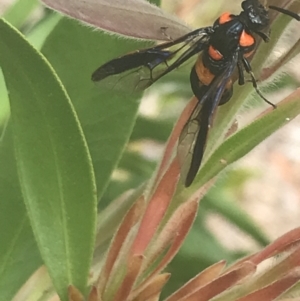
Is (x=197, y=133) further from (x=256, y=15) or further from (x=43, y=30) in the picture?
(x=43, y=30)

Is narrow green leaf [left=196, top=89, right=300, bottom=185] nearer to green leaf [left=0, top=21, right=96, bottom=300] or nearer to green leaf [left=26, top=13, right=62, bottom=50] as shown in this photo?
green leaf [left=0, top=21, right=96, bottom=300]

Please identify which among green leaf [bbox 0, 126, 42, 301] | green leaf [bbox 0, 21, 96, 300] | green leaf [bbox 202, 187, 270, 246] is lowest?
green leaf [bbox 202, 187, 270, 246]

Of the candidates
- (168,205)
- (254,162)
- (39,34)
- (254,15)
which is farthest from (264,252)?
(254,162)

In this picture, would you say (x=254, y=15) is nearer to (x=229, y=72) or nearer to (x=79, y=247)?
(x=229, y=72)

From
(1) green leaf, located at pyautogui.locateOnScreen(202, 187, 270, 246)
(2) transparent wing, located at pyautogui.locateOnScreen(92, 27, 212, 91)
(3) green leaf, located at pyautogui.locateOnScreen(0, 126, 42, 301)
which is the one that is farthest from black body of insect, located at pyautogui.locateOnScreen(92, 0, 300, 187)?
(1) green leaf, located at pyautogui.locateOnScreen(202, 187, 270, 246)

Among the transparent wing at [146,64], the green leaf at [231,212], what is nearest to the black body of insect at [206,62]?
the transparent wing at [146,64]

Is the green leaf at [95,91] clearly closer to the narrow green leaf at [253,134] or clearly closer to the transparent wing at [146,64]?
the transparent wing at [146,64]
